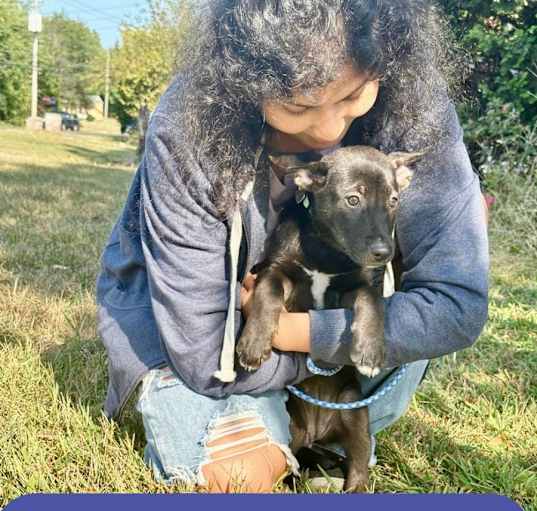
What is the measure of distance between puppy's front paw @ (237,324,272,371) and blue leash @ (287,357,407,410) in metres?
0.19

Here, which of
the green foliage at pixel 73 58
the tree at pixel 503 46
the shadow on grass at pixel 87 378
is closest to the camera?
the shadow on grass at pixel 87 378

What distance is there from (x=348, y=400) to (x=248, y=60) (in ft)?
4.10

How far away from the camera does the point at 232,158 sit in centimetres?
224

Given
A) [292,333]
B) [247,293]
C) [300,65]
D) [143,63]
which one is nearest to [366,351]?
[292,333]

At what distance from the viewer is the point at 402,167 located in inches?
95.2

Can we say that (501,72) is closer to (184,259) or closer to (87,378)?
(87,378)

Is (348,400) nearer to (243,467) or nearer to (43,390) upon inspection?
(243,467)

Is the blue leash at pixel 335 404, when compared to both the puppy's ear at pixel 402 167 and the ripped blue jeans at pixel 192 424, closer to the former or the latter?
the ripped blue jeans at pixel 192 424

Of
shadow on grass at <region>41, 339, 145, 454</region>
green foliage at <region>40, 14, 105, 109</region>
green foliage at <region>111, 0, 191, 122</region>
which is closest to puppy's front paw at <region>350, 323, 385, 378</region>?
shadow on grass at <region>41, 339, 145, 454</region>

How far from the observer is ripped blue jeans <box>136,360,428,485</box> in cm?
231

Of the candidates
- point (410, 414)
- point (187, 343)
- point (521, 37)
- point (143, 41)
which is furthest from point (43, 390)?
point (143, 41)

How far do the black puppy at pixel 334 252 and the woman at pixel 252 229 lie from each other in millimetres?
74

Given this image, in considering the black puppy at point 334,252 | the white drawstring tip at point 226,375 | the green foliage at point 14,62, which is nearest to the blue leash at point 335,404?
the black puppy at point 334,252

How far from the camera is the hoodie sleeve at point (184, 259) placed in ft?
7.39
